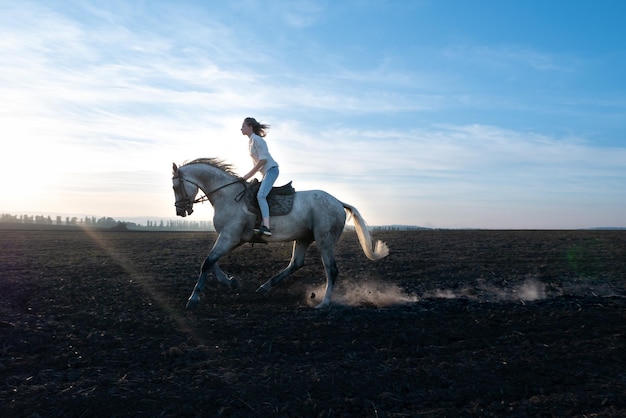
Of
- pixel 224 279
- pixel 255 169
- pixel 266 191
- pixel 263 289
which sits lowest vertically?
pixel 263 289

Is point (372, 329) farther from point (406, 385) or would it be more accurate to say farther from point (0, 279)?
point (0, 279)

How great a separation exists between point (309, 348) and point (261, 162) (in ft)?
13.8

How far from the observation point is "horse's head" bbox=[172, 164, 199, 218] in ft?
31.4

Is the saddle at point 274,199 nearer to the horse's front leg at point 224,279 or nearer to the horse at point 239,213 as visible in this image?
the horse at point 239,213

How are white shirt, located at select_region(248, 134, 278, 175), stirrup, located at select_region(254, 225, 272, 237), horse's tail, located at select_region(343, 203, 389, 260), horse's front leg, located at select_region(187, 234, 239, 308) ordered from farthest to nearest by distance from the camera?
horse's tail, located at select_region(343, 203, 389, 260) → white shirt, located at select_region(248, 134, 278, 175) → stirrup, located at select_region(254, 225, 272, 237) → horse's front leg, located at select_region(187, 234, 239, 308)

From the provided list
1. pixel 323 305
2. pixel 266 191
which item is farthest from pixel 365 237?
pixel 266 191

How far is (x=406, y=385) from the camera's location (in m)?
5.08

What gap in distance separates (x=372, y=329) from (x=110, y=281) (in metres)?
7.12

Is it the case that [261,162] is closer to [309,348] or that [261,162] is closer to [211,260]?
[211,260]

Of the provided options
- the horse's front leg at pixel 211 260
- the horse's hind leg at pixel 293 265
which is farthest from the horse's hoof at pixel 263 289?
the horse's front leg at pixel 211 260

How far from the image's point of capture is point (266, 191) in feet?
31.0

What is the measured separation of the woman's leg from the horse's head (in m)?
1.30

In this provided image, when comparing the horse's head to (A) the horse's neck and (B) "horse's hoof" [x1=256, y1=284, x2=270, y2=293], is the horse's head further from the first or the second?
(B) "horse's hoof" [x1=256, y1=284, x2=270, y2=293]

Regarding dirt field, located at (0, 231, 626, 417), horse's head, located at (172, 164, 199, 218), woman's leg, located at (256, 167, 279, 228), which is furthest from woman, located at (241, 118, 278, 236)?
dirt field, located at (0, 231, 626, 417)
